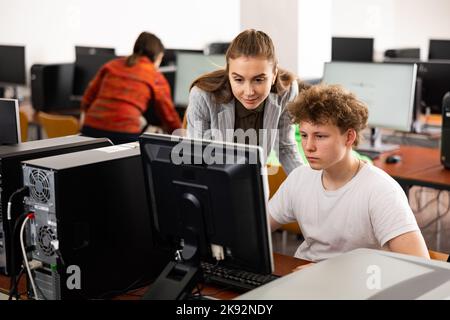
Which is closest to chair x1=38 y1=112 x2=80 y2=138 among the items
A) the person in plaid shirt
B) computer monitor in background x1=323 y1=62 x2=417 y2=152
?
the person in plaid shirt

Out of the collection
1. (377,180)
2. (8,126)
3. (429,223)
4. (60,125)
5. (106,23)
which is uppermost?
(106,23)

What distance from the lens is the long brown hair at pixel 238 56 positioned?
2492mm

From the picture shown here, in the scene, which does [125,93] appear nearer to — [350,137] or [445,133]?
[445,133]

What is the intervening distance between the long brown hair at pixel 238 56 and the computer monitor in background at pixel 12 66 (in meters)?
3.87

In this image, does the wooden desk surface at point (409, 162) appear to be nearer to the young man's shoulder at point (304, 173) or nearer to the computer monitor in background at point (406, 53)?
the young man's shoulder at point (304, 173)

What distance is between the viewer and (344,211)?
6.97 ft

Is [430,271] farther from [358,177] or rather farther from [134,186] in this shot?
[134,186]

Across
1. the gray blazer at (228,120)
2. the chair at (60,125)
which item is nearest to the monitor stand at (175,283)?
the gray blazer at (228,120)

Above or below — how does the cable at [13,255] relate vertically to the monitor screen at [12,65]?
below

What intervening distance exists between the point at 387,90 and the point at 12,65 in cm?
358

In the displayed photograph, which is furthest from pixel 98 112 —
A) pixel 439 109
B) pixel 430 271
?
pixel 430 271

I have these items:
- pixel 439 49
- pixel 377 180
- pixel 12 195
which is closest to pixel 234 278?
pixel 377 180

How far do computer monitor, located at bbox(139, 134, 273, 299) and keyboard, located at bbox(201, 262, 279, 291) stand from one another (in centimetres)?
14

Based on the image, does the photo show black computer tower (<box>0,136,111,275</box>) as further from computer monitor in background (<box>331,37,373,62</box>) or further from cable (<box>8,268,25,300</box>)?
computer monitor in background (<box>331,37,373,62</box>)
